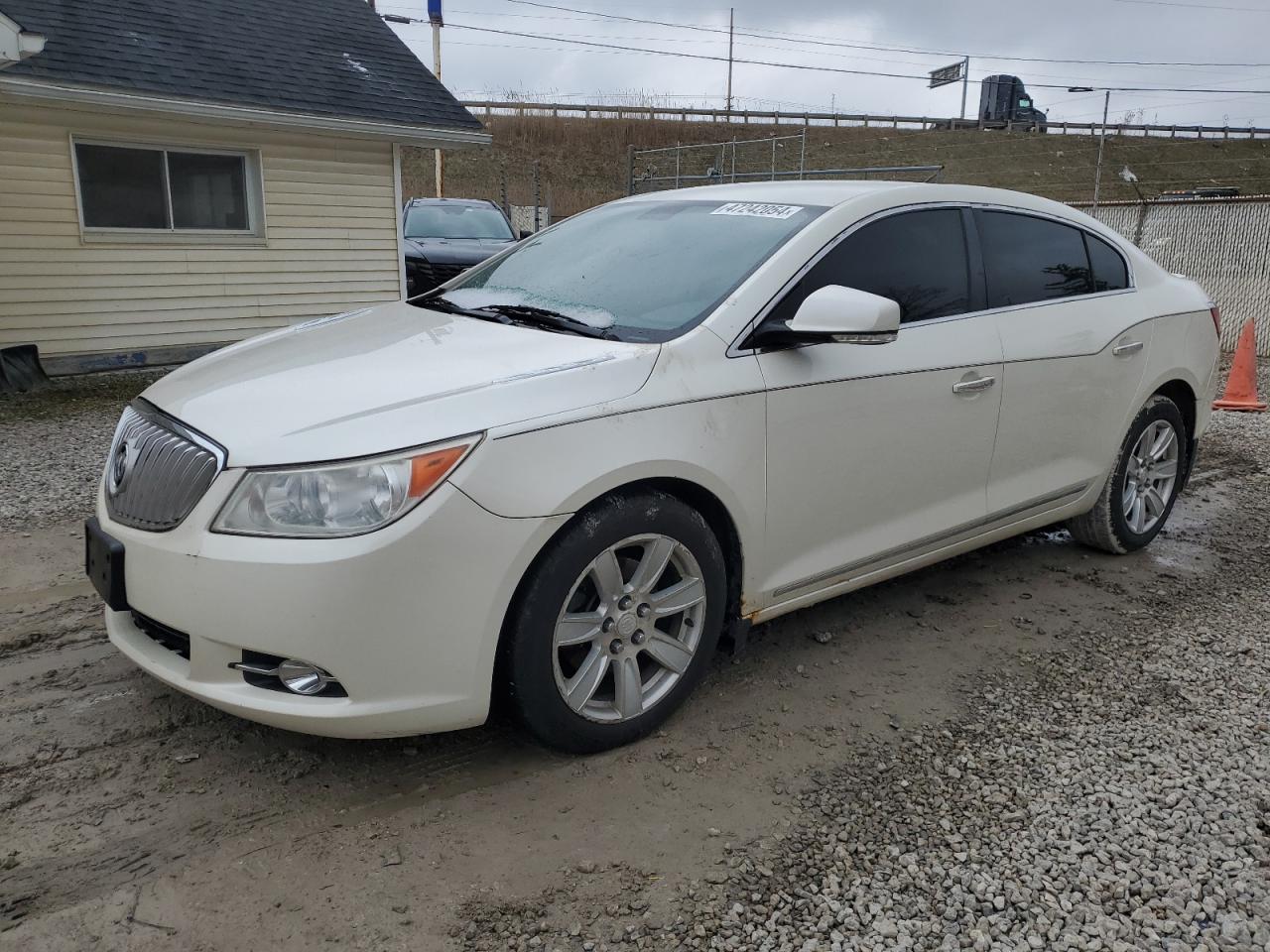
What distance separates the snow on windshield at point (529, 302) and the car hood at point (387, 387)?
0.18 m

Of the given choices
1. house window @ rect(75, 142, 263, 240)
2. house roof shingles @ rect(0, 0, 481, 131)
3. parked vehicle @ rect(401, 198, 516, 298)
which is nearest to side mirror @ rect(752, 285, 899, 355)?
house roof shingles @ rect(0, 0, 481, 131)

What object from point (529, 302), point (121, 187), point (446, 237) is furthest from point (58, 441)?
point (446, 237)

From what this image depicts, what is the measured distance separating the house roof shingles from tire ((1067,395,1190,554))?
8649 mm

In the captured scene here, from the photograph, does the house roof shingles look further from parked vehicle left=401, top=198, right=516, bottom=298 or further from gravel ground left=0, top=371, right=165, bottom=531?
gravel ground left=0, top=371, right=165, bottom=531

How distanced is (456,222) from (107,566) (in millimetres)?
11450

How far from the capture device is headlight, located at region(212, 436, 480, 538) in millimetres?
2424

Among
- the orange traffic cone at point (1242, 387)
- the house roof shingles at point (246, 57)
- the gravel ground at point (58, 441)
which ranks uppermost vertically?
the house roof shingles at point (246, 57)

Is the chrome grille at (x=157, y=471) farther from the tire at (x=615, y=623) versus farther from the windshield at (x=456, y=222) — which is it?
the windshield at (x=456, y=222)

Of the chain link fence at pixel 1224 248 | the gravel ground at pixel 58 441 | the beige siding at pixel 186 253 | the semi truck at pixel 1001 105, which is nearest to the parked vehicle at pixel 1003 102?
the semi truck at pixel 1001 105

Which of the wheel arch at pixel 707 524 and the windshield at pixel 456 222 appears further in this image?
the windshield at pixel 456 222

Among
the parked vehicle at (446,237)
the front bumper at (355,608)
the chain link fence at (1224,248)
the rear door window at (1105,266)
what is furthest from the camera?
the parked vehicle at (446,237)

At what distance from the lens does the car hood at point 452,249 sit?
1245 centimetres

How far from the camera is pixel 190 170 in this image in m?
9.83

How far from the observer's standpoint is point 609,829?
8.57 feet
